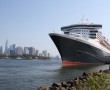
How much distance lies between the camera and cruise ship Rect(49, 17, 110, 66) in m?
42.1

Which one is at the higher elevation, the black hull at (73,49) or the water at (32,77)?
the black hull at (73,49)

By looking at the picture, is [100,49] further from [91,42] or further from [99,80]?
[99,80]

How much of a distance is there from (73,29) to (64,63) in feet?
36.5

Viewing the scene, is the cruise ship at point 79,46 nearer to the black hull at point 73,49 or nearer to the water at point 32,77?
the black hull at point 73,49

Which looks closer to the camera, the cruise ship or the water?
the water

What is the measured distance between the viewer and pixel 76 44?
1683 inches

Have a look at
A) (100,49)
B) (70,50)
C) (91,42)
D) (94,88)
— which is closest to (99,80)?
(94,88)

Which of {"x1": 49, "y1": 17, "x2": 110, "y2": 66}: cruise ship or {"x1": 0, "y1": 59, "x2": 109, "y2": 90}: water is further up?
{"x1": 49, "y1": 17, "x2": 110, "y2": 66}: cruise ship

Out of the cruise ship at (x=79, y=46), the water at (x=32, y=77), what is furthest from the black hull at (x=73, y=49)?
the water at (x=32, y=77)

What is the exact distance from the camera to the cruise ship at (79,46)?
42.1 m

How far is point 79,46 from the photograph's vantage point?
142 feet

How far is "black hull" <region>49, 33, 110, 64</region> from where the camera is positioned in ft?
137

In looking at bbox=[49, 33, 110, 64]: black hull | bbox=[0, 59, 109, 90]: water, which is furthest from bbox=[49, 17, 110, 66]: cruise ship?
bbox=[0, 59, 109, 90]: water

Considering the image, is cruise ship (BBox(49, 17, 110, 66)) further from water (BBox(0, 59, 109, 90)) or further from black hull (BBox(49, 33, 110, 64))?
water (BBox(0, 59, 109, 90))
